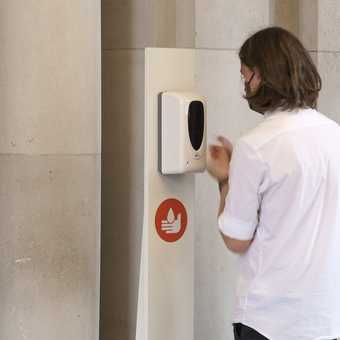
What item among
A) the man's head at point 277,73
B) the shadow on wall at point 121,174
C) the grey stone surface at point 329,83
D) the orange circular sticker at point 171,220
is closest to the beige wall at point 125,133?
the shadow on wall at point 121,174

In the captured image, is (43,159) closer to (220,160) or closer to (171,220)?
(171,220)

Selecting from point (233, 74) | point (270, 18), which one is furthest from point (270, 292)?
point (270, 18)

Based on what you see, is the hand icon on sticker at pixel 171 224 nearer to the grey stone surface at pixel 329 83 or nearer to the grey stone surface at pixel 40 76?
the grey stone surface at pixel 40 76

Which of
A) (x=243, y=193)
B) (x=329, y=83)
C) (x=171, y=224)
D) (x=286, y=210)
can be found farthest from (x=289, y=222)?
(x=329, y=83)

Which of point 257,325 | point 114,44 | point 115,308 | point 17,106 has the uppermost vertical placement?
point 114,44

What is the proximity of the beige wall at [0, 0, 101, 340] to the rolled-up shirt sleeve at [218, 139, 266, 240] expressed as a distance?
1.34 m

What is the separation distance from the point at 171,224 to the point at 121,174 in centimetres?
125

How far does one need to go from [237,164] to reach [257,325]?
20.0 inches

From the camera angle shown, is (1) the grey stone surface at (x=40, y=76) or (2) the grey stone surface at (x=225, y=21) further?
(2) the grey stone surface at (x=225, y=21)

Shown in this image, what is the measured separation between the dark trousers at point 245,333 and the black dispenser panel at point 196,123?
79 centimetres

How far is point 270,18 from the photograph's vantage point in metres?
4.79

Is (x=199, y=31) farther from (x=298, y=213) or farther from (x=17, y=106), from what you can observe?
(x=298, y=213)

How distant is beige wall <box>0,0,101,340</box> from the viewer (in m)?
3.63

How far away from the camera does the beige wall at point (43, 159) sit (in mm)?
3627
